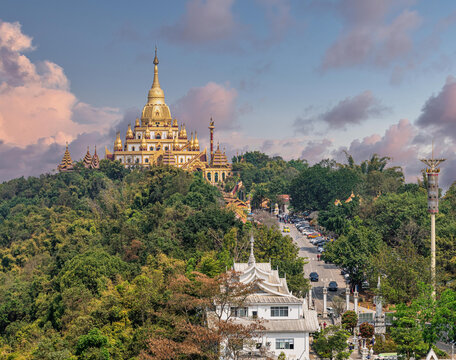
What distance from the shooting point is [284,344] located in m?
34.5

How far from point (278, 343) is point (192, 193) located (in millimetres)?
41921

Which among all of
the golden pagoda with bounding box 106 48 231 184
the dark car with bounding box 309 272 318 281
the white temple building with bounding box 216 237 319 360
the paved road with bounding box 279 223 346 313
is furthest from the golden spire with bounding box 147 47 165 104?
the white temple building with bounding box 216 237 319 360

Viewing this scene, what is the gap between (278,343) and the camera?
3444cm

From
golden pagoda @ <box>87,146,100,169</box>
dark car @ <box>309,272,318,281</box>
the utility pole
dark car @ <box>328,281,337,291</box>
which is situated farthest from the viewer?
golden pagoda @ <box>87,146,100,169</box>

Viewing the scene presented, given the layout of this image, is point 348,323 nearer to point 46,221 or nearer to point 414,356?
point 414,356

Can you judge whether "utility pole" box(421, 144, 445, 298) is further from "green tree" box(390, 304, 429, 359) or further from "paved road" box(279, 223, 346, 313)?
"green tree" box(390, 304, 429, 359)

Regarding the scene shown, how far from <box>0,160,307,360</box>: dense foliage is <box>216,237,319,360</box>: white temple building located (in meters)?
2.71

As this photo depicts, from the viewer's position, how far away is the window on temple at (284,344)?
34.4 metres

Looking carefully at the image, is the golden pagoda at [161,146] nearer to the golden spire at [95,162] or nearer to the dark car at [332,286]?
the golden spire at [95,162]

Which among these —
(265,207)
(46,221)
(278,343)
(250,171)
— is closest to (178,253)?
(278,343)

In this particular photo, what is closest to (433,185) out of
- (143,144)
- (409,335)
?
(409,335)

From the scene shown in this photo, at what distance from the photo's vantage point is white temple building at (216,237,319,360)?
3428 centimetres

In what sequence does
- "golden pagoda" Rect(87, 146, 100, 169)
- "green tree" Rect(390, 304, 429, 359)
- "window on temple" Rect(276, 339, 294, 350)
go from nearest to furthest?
"window on temple" Rect(276, 339, 294, 350)
"green tree" Rect(390, 304, 429, 359)
"golden pagoda" Rect(87, 146, 100, 169)

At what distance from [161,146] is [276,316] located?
287ft
